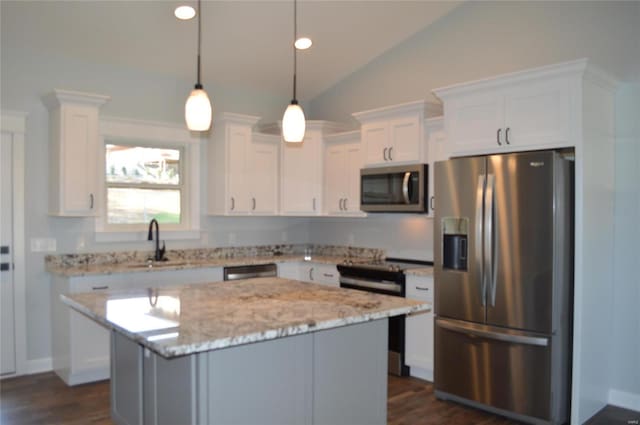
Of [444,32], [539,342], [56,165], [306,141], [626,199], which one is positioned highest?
[444,32]

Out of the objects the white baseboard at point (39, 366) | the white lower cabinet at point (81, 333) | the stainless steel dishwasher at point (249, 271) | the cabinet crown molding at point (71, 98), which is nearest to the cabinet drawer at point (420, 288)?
the stainless steel dishwasher at point (249, 271)

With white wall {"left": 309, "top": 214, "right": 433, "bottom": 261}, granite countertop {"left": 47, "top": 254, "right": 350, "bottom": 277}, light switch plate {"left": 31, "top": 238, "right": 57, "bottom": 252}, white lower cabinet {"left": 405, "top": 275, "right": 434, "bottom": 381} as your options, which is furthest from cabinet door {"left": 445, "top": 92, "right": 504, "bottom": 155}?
light switch plate {"left": 31, "top": 238, "right": 57, "bottom": 252}

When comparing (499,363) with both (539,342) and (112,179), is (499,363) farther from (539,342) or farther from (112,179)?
(112,179)

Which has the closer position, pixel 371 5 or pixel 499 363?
pixel 499 363

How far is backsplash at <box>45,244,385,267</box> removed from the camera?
180 inches

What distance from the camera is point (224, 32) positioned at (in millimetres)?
4566

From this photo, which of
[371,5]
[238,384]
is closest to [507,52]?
[371,5]

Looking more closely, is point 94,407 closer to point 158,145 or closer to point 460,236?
point 158,145

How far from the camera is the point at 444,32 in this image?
15.8ft

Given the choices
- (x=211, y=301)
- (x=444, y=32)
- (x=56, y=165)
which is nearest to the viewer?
(x=211, y=301)

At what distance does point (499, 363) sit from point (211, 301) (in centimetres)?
209

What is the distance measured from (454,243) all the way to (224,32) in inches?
111

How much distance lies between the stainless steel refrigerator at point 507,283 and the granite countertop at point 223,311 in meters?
1.05

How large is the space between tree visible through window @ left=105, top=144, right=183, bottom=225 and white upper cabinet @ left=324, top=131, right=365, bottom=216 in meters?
1.62
